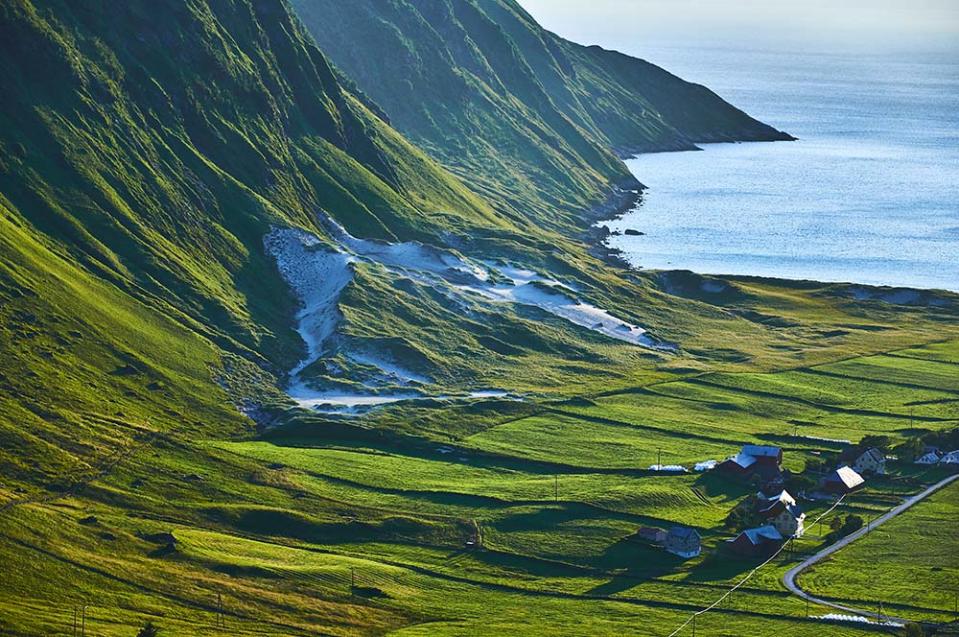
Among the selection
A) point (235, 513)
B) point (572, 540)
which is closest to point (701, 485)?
point (572, 540)

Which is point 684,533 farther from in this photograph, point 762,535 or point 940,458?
point 940,458

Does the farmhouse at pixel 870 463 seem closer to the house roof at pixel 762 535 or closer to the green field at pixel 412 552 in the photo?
the green field at pixel 412 552

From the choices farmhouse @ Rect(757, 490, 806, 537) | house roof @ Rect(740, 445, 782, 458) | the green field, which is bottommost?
the green field

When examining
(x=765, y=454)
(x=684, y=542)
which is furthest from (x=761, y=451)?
(x=684, y=542)

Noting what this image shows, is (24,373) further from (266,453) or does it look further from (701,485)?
(701,485)

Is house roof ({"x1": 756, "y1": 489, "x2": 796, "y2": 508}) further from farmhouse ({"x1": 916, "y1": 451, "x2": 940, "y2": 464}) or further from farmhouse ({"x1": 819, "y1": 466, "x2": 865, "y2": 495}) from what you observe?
farmhouse ({"x1": 916, "y1": 451, "x2": 940, "y2": 464})

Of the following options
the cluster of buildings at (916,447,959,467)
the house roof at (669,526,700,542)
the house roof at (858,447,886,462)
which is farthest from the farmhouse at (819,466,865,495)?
the house roof at (669,526,700,542)

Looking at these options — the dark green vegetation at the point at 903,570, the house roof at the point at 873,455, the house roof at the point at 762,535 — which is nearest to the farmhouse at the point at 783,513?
the house roof at the point at 762,535

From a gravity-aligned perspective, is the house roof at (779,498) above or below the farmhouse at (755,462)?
below
